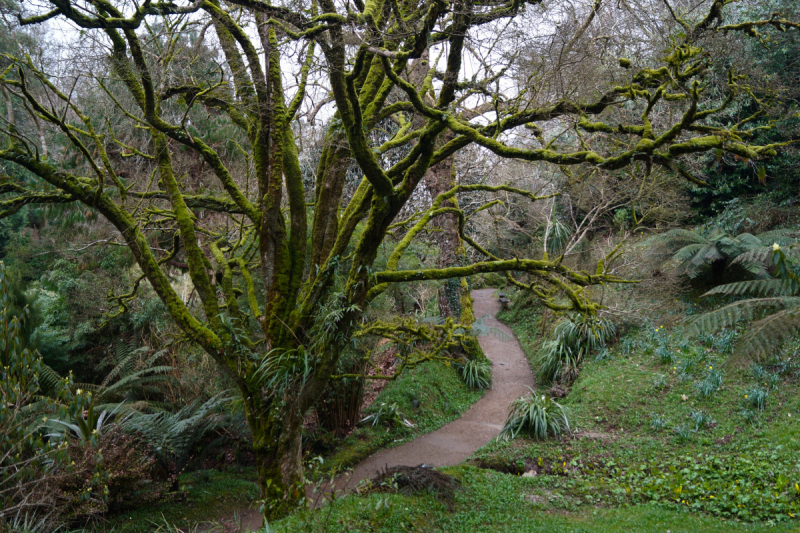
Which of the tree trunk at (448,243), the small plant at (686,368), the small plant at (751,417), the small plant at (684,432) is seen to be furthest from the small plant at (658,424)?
the tree trunk at (448,243)

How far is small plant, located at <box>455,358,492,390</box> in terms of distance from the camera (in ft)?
35.4

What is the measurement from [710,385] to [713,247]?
3652 millimetres

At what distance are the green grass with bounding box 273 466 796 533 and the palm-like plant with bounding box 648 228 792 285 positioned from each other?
580 cm

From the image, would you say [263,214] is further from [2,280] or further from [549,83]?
[549,83]

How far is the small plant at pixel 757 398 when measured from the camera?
640cm

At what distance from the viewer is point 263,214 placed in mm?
5055

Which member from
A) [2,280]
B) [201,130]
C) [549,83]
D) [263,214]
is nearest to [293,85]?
[263,214]

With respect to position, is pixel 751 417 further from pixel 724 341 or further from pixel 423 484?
pixel 423 484

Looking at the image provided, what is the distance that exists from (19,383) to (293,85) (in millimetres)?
3652

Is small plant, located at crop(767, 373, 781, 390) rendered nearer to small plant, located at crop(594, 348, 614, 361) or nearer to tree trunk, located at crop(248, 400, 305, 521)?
small plant, located at crop(594, 348, 614, 361)

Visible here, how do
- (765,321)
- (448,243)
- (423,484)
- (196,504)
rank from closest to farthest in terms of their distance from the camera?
(765,321) < (423,484) < (196,504) < (448,243)

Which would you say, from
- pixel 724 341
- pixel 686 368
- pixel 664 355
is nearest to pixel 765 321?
pixel 686 368

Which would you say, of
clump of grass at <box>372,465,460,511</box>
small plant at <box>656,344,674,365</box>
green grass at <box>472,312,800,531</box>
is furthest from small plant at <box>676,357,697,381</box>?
clump of grass at <box>372,465,460,511</box>

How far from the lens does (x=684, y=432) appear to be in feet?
21.2
